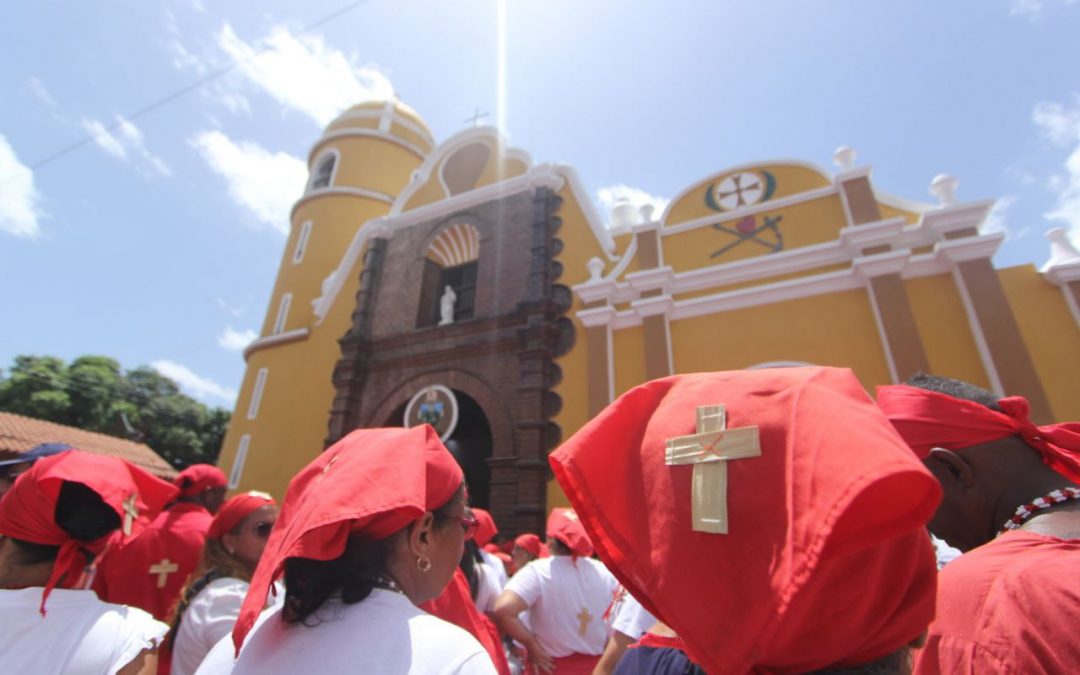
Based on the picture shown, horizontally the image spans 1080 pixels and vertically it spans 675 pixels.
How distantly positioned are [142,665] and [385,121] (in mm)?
16707

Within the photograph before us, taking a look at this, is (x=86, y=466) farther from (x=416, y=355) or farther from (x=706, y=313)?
(x=416, y=355)

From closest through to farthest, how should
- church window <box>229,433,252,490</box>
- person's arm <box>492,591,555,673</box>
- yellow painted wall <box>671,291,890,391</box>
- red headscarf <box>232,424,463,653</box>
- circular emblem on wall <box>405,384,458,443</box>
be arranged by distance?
1. red headscarf <box>232,424,463,653</box>
2. person's arm <box>492,591,555,673</box>
3. yellow painted wall <box>671,291,890,391</box>
4. circular emblem on wall <box>405,384,458,443</box>
5. church window <box>229,433,252,490</box>

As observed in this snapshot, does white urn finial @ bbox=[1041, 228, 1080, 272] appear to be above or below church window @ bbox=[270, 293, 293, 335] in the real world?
below

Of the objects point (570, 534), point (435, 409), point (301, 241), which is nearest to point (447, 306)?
point (435, 409)

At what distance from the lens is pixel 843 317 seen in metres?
6.94

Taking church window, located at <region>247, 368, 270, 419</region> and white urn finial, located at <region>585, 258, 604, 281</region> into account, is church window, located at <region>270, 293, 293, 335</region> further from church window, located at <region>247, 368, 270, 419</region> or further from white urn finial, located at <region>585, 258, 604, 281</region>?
white urn finial, located at <region>585, 258, 604, 281</region>

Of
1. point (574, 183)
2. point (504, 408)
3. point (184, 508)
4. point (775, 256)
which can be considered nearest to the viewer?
point (184, 508)

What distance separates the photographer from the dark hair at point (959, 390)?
61.9 inches

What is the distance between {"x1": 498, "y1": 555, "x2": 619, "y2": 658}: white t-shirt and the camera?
301cm

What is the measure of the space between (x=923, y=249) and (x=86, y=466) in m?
8.73

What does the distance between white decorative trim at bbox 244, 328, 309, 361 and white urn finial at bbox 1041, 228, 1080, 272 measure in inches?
507

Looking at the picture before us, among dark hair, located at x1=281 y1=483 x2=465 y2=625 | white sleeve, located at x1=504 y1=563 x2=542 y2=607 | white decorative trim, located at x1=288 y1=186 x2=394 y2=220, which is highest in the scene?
white decorative trim, located at x1=288 y1=186 x2=394 y2=220

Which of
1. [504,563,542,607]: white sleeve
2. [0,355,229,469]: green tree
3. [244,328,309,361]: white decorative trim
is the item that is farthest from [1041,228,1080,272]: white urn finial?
[0,355,229,469]: green tree

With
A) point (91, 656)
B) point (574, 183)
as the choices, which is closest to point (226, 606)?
point (91, 656)
